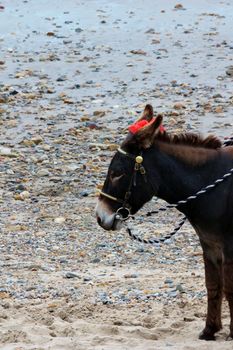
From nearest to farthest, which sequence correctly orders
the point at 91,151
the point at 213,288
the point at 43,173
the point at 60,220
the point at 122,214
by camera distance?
the point at 122,214 < the point at 213,288 < the point at 60,220 < the point at 43,173 < the point at 91,151

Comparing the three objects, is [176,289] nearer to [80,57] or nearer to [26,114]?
[26,114]

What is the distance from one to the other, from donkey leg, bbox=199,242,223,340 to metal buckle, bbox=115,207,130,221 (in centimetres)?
65

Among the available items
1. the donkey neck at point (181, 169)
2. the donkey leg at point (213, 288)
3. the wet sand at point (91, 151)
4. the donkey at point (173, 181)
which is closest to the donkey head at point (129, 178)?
the donkey at point (173, 181)

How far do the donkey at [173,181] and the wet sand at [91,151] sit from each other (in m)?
0.91

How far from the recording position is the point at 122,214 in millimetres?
7301

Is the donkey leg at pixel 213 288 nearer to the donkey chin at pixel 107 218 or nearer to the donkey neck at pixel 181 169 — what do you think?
the donkey neck at pixel 181 169

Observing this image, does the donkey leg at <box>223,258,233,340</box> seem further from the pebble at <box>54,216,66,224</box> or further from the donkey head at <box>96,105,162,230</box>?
the pebble at <box>54,216,66,224</box>

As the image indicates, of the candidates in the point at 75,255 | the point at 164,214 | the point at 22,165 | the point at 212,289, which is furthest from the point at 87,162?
the point at 212,289

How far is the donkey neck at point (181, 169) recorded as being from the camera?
733cm

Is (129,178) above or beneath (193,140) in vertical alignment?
beneath

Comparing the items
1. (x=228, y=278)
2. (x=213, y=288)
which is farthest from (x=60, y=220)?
(x=228, y=278)

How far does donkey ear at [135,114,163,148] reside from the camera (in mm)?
7188

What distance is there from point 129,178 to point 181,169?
0.40 m

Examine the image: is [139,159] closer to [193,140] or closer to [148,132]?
[148,132]
